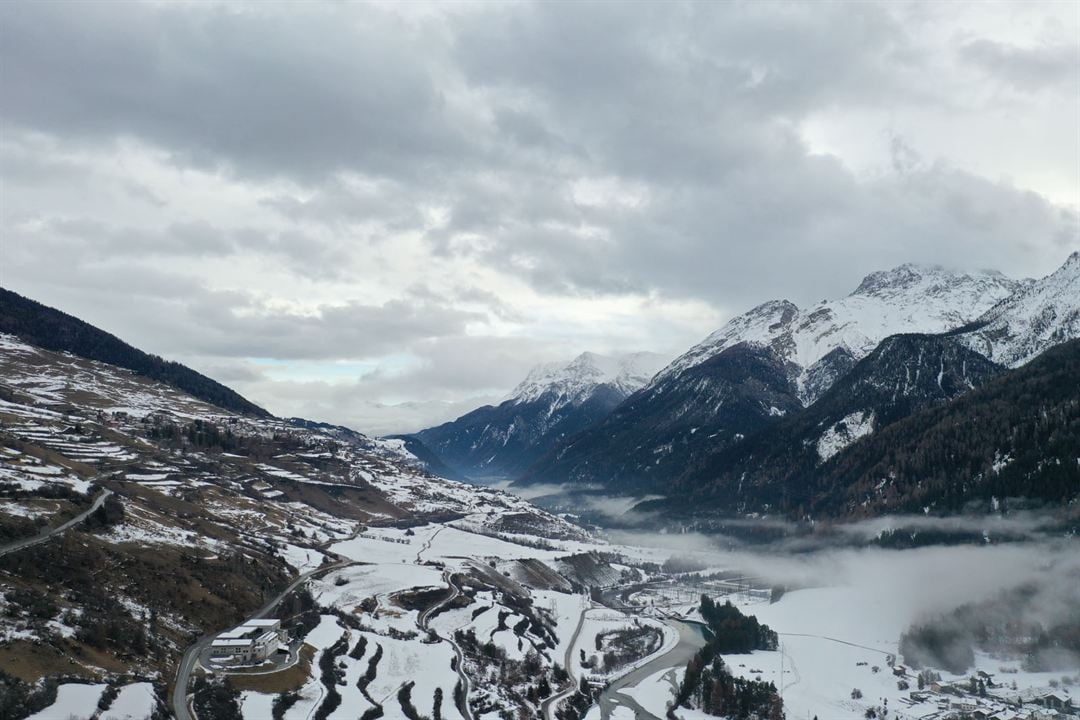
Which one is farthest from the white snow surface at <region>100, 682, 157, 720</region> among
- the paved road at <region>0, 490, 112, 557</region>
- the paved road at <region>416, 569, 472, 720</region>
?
the paved road at <region>416, 569, 472, 720</region>

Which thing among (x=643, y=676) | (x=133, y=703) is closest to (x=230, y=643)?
(x=133, y=703)

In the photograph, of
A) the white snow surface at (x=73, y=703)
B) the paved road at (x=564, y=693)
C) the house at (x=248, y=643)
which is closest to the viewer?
the white snow surface at (x=73, y=703)

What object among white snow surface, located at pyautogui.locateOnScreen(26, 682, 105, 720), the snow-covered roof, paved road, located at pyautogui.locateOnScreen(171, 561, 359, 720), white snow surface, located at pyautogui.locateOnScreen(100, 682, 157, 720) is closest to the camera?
white snow surface, located at pyautogui.locateOnScreen(26, 682, 105, 720)

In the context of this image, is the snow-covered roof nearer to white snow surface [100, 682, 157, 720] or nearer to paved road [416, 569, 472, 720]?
white snow surface [100, 682, 157, 720]

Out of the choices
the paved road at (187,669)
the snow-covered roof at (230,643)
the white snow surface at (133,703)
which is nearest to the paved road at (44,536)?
the paved road at (187,669)

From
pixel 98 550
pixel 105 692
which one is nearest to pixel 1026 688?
pixel 105 692

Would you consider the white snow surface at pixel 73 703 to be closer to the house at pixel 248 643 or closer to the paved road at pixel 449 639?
the house at pixel 248 643
